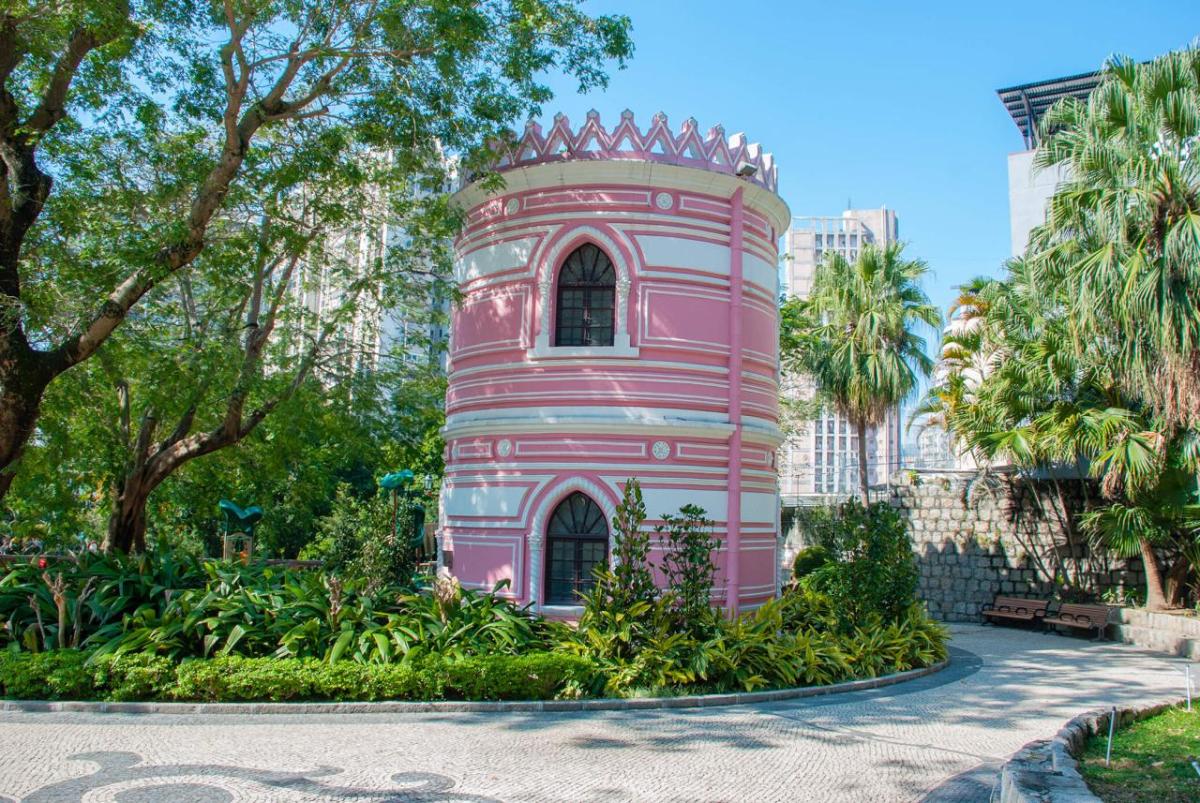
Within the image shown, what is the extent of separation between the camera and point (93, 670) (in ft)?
32.5

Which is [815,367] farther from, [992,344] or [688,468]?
[688,468]

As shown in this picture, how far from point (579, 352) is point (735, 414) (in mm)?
2750

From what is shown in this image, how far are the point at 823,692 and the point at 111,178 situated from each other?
468 inches

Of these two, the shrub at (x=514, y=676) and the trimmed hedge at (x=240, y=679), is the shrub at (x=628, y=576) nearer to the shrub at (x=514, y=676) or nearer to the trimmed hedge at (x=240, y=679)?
the shrub at (x=514, y=676)

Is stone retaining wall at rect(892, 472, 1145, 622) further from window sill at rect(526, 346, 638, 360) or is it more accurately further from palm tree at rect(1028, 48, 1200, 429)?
window sill at rect(526, 346, 638, 360)

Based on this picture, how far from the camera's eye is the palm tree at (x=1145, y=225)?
14.2 m

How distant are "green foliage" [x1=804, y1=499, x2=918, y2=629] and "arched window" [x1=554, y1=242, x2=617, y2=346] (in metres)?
4.93

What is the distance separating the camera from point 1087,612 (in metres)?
18.1

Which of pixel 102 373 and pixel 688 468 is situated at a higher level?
pixel 102 373

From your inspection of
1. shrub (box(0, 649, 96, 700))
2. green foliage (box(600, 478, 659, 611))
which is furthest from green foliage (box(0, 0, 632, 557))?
green foliage (box(600, 478, 659, 611))

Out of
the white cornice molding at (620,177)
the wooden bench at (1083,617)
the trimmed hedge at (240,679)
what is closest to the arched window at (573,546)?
the trimmed hedge at (240,679)

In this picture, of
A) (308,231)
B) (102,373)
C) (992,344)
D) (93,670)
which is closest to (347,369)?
(308,231)

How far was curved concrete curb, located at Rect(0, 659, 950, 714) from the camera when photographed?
9.62 metres

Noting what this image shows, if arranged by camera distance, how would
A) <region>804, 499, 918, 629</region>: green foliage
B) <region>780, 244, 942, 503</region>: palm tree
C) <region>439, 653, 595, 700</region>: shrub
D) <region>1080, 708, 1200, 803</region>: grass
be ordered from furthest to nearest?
<region>780, 244, 942, 503</region>: palm tree
<region>804, 499, 918, 629</region>: green foliage
<region>439, 653, 595, 700</region>: shrub
<region>1080, 708, 1200, 803</region>: grass
